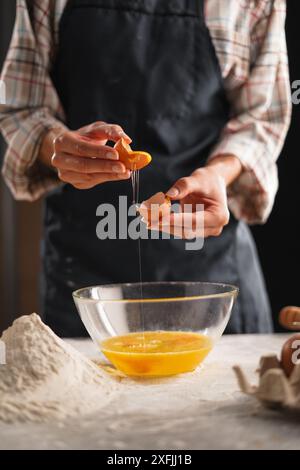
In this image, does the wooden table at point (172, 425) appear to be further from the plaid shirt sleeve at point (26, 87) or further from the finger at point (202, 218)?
the plaid shirt sleeve at point (26, 87)

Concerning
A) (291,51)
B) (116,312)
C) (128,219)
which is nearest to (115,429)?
(116,312)

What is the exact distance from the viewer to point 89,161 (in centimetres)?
110

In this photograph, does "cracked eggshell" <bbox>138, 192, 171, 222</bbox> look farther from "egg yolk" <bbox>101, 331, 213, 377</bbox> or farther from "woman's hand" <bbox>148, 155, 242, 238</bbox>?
"egg yolk" <bbox>101, 331, 213, 377</bbox>

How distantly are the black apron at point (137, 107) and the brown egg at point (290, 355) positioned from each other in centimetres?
66

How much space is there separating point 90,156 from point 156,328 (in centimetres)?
29

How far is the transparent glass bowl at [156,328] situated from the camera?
0.93 meters

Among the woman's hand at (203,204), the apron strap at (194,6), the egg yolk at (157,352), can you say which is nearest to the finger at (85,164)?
the woman's hand at (203,204)

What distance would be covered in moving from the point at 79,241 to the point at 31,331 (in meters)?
0.60

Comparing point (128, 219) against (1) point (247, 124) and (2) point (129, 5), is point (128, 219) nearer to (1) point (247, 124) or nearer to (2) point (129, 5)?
(1) point (247, 124)

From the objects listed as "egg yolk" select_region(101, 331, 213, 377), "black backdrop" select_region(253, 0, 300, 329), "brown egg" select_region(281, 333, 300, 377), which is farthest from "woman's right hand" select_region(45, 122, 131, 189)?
"black backdrop" select_region(253, 0, 300, 329)

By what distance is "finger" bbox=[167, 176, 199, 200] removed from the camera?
106cm

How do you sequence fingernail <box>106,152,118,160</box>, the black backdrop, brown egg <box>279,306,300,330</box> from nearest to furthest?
brown egg <box>279,306,300,330</box>
fingernail <box>106,152,118,160</box>
the black backdrop

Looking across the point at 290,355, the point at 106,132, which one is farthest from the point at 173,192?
the point at 290,355

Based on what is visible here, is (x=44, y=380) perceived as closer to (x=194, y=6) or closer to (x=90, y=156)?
(x=90, y=156)
